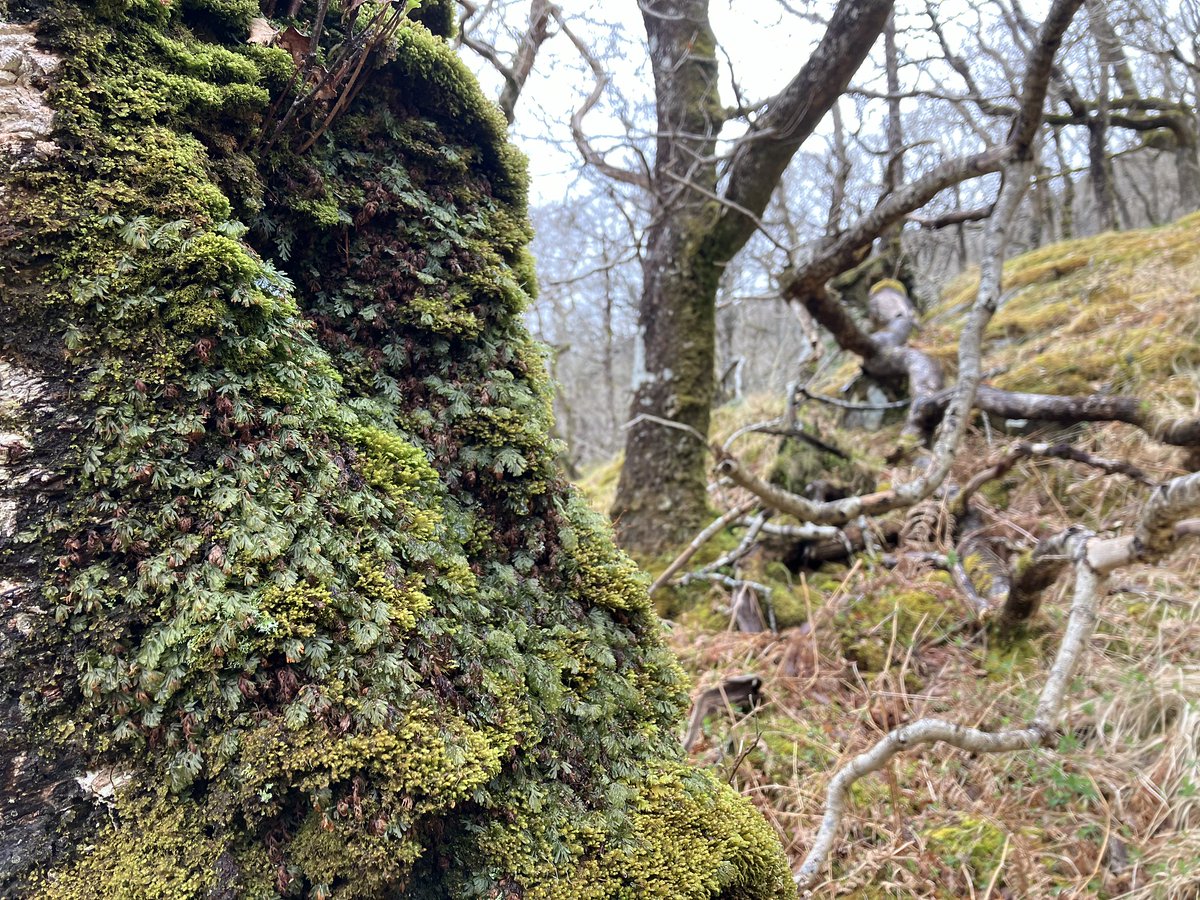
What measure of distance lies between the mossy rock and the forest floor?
464mm

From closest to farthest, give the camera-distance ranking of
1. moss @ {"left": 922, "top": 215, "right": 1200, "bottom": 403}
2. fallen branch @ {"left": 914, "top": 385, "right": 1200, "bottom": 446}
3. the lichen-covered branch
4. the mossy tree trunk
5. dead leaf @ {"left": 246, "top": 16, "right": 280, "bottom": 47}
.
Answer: dead leaf @ {"left": 246, "top": 16, "right": 280, "bottom": 47}
the lichen-covered branch
fallen branch @ {"left": 914, "top": 385, "right": 1200, "bottom": 446}
the mossy tree trunk
moss @ {"left": 922, "top": 215, "right": 1200, "bottom": 403}

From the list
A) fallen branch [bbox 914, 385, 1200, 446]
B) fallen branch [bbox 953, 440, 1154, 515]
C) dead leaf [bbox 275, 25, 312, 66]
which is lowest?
fallen branch [bbox 953, 440, 1154, 515]

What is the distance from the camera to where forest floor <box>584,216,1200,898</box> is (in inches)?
86.9

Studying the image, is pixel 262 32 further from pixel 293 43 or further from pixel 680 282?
pixel 680 282

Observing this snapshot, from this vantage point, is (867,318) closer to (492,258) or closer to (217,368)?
(492,258)

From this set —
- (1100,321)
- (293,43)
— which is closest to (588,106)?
(293,43)

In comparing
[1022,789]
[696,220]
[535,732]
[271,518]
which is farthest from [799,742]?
[696,220]

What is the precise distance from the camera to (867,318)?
8.09 meters

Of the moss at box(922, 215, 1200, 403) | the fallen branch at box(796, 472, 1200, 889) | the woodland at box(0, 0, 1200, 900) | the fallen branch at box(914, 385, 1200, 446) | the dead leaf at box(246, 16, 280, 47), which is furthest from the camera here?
the moss at box(922, 215, 1200, 403)

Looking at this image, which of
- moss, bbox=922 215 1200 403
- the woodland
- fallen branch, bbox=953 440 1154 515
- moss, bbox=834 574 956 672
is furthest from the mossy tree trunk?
moss, bbox=922 215 1200 403

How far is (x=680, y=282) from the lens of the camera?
4797 mm

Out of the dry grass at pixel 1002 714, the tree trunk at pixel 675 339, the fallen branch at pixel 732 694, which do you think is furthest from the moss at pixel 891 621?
the tree trunk at pixel 675 339

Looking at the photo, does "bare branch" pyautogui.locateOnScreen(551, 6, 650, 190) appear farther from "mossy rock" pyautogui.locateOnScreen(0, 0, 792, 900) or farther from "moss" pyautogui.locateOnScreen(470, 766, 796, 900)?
"moss" pyautogui.locateOnScreen(470, 766, 796, 900)

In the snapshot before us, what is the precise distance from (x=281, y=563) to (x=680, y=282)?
13.8ft
